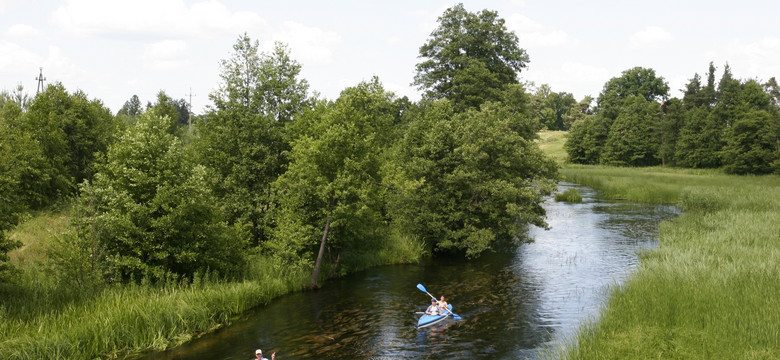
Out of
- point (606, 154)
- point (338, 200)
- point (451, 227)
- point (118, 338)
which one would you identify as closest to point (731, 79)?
point (606, 154)

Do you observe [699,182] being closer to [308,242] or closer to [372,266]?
[372,266]

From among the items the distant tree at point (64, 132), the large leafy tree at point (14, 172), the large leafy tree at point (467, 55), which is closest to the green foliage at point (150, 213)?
the large leafy tree at point (14, 172)

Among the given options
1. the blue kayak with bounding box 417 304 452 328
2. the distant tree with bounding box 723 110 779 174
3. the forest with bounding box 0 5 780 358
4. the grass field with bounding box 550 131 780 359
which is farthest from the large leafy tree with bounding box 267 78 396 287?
the distant tree with bounding box 723 110 779 174

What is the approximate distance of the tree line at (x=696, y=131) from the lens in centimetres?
7756

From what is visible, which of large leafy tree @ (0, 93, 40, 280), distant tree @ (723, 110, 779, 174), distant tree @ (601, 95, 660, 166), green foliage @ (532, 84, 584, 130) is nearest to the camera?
large leafy tree @ (0, 93, 40, 280)

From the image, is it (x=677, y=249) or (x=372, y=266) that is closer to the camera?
(x=677, y=249)

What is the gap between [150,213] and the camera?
71.1 feet

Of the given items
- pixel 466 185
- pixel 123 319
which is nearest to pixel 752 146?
pixel 466 185

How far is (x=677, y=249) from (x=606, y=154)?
90816 mm

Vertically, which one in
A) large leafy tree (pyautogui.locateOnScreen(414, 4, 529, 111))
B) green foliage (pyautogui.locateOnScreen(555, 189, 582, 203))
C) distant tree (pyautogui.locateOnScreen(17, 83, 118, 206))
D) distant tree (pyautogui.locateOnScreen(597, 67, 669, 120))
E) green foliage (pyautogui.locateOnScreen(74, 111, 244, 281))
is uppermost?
distant tree (pyautogui.locateOnScreen(597, 67, 669, 120))

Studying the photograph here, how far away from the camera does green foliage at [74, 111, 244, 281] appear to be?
20719 millimetres

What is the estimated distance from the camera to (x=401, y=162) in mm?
36250

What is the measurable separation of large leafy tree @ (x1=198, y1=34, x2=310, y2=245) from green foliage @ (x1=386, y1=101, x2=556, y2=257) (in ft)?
26.0

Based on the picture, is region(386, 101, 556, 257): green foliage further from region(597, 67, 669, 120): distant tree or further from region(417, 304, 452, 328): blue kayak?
region(597, 67, 669, 120): distant tree
